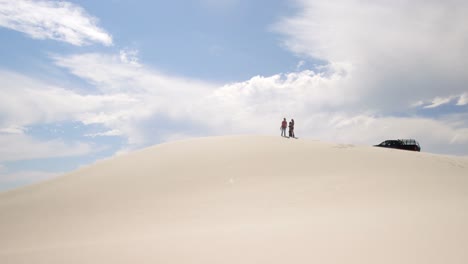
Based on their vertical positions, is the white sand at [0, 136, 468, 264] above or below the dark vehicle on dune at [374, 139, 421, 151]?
below

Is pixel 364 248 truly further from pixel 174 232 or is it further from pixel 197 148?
pixel 197 148

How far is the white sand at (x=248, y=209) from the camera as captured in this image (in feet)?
14.5

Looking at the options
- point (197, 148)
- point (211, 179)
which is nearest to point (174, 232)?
point (211, 179)

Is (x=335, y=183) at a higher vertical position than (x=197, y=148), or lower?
→ lower

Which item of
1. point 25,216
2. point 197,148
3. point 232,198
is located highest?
point 197,148

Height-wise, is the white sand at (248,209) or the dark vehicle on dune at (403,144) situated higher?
the dark vehicle on dune at (403,144)

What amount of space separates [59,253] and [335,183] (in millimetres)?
7020

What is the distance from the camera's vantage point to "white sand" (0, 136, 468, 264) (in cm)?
443

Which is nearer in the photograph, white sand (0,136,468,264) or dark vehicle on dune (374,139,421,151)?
white sand (0,136,468,264)

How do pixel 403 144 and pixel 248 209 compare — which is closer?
pixel 248 209

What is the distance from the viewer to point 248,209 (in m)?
7.52

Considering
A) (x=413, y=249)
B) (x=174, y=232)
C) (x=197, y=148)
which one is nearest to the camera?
(x=413, y=249)

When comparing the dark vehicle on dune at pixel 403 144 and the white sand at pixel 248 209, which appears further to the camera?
the dark vehicle on dune at pixel 403 144

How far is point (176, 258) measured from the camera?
175 inches
